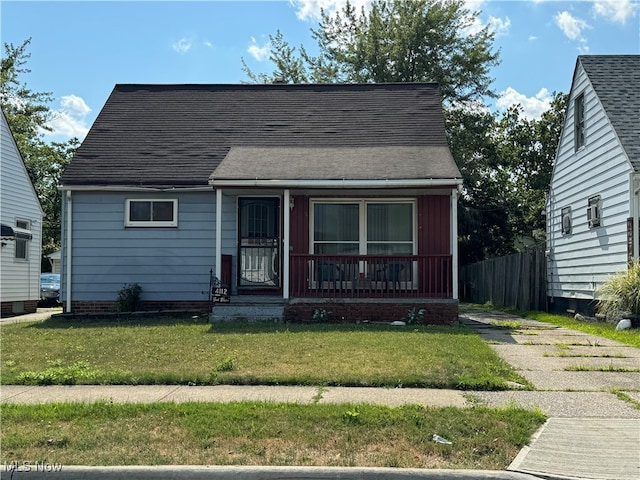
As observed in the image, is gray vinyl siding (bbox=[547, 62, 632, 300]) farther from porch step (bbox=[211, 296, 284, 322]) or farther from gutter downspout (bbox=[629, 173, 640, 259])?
porch step (bbox=[211, 296, 284, 322])

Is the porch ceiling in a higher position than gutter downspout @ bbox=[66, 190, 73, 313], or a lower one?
higher

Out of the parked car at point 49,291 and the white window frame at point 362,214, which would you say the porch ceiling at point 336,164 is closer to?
the white window frame at point 362,214

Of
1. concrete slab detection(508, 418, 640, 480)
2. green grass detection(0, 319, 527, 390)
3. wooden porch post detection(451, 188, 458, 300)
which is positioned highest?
wooden porch post detection(451, 188, 458, 300)

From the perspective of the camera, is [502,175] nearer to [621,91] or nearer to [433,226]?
[621,91]

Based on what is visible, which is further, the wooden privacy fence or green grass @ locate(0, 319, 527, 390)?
the wooden privacy fence

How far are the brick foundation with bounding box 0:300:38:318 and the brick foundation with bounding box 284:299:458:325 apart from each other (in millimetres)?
10921

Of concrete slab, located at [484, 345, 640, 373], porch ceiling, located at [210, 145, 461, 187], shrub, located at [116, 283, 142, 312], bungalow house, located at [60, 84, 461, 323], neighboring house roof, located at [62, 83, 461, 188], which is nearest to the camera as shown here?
concrete slab, located at [484, 345, 640, 373]

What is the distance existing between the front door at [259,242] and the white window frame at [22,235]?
886 cm

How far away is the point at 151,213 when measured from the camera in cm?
1472

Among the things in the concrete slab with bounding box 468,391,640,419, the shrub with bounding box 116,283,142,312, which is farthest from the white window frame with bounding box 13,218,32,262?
the concrete slab with bounding box 468,391,640,419

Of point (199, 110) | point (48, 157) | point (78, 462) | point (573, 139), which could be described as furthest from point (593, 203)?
point (48, 157)

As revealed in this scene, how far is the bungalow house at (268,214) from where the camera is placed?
12.9m

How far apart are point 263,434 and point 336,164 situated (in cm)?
897

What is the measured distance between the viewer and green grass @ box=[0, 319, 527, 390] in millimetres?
7414
